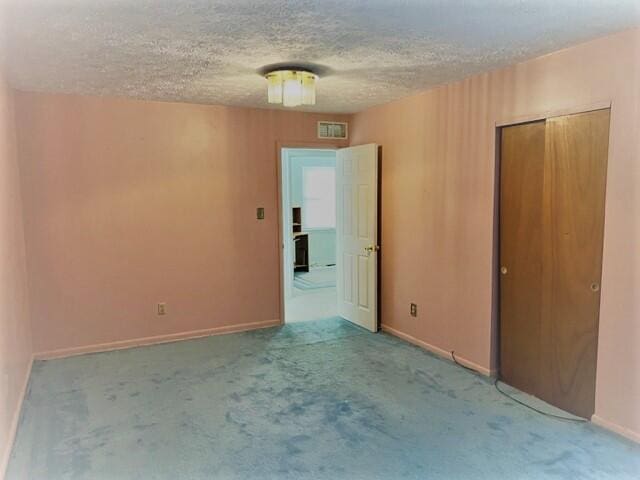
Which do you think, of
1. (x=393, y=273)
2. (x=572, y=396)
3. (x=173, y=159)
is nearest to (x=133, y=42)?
(x=173, y=159)

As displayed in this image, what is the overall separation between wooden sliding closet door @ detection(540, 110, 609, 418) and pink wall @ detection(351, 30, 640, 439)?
8 cm

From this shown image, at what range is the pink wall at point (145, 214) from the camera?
4141 mm

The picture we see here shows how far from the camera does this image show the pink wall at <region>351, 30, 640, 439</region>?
265 cm

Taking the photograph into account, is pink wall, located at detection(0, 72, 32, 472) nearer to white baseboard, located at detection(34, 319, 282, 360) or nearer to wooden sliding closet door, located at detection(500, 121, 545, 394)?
white baseboard, located at detection(34, 319, 282, 360)

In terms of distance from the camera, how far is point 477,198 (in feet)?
12.2

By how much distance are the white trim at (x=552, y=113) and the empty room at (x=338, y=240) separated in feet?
0.07

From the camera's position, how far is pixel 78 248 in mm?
4270

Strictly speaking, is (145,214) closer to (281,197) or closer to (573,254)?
(281,197)

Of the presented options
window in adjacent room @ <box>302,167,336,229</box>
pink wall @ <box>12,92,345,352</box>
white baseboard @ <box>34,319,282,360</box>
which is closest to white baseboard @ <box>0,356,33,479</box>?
white baseboard @ <box>34,319,282,360</box>

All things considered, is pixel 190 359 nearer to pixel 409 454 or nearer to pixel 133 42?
pixel 409 454

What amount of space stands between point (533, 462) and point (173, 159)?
12.7 ft

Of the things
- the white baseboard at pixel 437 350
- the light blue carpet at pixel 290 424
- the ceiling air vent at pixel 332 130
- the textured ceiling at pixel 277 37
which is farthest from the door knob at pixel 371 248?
the textured ceiling at pixel 277 37

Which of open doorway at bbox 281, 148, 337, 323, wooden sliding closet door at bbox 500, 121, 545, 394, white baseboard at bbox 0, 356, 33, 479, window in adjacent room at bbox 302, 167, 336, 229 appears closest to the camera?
white baseboard at bbox 0, 356, 33, 479

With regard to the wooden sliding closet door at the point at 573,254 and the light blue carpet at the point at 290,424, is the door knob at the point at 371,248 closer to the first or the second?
the light blue carpet at the point at 290,424
